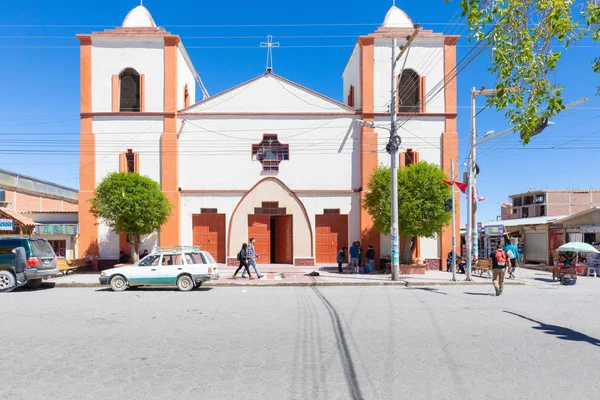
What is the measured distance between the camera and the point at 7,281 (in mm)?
16500

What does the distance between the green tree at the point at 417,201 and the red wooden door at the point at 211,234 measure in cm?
850

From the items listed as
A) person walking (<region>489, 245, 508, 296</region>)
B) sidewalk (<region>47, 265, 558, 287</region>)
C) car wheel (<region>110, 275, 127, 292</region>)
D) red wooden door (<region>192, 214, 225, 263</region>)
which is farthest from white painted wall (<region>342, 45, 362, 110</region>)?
car wheel (<region>110, 275, 127, 292</region>)

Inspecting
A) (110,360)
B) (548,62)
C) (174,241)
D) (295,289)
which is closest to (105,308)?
(110,360)

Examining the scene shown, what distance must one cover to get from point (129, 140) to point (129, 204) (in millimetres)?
4712

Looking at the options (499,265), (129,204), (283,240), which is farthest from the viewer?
(283,240)

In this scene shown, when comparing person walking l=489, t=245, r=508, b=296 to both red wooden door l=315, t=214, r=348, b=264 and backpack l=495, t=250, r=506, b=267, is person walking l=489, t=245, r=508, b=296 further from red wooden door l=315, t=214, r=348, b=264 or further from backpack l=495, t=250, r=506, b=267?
red wooden door l=315, t=214, r=348, b=264

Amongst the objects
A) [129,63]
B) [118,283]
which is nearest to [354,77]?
[129,63]

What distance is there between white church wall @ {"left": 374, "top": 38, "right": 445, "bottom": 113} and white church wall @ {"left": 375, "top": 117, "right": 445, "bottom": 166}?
695 millimetres

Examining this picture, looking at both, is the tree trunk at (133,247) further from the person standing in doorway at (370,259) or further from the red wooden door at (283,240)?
the person standing in doorway at (370,259)

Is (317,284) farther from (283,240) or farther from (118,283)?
(283,240)

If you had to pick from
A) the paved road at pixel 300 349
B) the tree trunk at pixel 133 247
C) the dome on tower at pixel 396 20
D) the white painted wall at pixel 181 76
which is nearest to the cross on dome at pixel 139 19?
the white painted wall at pixel 181 76

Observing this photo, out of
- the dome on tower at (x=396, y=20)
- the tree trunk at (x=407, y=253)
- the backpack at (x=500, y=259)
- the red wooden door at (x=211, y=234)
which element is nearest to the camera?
the backpack at (x=500, y=259)

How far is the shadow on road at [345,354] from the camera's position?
18.8ft

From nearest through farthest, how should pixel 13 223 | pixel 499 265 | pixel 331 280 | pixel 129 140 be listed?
pixel 499 265 → pixel 331 280 → pixel 13 223 → pixel 129 140
